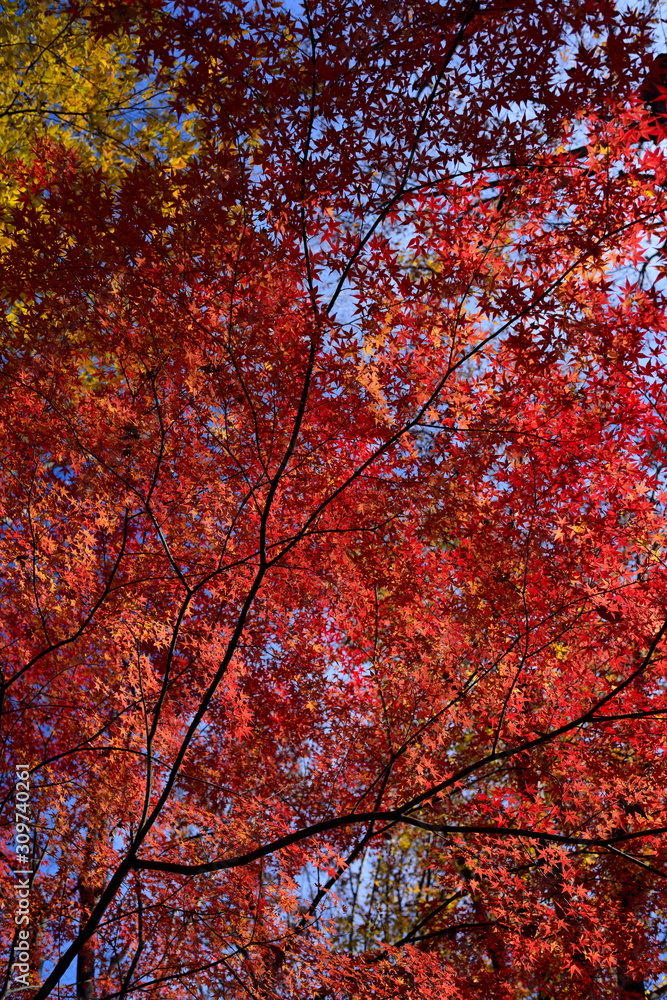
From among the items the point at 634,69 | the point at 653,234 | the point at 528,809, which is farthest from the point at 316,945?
the point at 634,69

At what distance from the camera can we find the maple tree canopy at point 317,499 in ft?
12.8

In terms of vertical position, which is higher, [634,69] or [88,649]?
[634,69]

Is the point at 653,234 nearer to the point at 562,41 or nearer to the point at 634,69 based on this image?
the point at 634,69

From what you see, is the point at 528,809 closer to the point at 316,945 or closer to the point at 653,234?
the point at 316,945

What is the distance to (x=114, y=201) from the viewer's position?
14.4ft

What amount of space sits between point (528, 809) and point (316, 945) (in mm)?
2008

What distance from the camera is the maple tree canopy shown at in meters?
3.90

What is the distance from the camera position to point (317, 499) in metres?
5.34

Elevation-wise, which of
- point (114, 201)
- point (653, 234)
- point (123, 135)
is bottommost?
point (653, 234)

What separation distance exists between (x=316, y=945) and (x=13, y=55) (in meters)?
9.01

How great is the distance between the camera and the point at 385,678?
588 cm

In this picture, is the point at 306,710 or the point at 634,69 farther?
the point at 306,710

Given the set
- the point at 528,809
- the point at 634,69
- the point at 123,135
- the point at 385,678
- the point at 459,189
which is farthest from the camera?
the point at 123,135

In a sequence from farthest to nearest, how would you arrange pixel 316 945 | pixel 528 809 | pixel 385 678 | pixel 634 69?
pixel 385 678 → pixel 528 809 → pixel 316 945 → pixel 634 69
